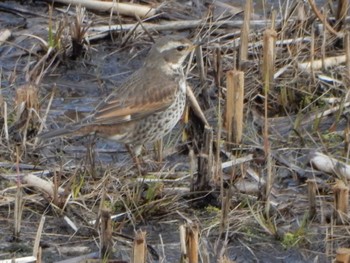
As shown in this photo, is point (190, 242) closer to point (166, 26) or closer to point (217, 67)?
point (217, 67)

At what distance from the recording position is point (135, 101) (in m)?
7.92

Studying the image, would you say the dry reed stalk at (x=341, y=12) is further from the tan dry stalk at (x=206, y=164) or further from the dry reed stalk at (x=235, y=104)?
the tan dry stalk at (x=206, y=164)

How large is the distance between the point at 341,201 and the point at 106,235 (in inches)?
55.6

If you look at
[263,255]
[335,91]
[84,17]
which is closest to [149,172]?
[263,255]

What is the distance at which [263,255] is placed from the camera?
677 cm

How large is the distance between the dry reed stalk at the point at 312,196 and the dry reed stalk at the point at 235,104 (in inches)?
46.9

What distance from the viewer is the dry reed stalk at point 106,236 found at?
6.23 meters

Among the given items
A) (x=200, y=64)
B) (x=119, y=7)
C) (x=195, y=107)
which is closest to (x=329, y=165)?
(x=195, y=107)

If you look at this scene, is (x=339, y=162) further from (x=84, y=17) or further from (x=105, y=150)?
(x=84, y=17)

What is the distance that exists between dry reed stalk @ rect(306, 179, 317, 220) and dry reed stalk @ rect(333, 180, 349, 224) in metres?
0.14

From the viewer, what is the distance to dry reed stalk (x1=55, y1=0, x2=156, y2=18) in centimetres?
991

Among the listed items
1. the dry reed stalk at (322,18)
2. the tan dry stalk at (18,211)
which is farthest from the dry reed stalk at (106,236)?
the dry reed stalk at (322,18)

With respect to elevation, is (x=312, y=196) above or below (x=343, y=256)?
below

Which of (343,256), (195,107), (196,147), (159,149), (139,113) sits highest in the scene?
(343,256)
